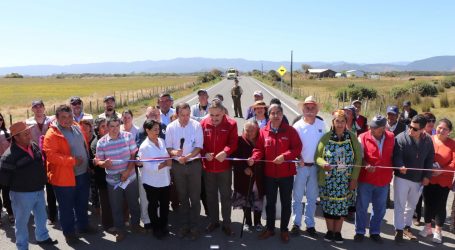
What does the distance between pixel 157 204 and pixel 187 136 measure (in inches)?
46.0

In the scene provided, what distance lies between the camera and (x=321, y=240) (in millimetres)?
5539

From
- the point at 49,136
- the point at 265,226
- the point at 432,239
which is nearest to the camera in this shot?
the point at 49,136

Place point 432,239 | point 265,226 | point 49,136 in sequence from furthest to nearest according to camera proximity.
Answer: point 265,226, point 432,239, point 49,136

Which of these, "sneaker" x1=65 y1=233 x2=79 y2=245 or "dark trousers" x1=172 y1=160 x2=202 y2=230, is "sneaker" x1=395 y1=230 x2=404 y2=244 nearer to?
"dark trousers" x1=172 y1=160 x2=202 y2=230

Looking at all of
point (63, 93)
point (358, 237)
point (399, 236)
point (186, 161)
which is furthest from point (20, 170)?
point (63, 93)

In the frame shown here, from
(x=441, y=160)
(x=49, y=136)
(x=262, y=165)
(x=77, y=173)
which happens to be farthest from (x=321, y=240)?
(x=49, y=136)

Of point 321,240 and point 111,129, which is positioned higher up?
→ point 111,129

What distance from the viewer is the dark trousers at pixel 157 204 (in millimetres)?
5570

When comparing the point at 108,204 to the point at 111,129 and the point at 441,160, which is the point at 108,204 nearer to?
the point at 111,129

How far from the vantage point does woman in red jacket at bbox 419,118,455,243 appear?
17.8 feet

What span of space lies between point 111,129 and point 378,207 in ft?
13.2

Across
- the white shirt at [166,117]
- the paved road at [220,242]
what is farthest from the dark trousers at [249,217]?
the white shirt at [166,117]

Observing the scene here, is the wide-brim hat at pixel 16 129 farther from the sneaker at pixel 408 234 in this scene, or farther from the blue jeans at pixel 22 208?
the sneaker at pixel 408 234

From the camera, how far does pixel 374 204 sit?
5.46m
